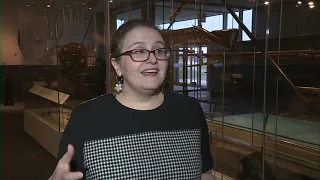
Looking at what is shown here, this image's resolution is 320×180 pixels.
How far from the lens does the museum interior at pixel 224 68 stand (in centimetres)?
336

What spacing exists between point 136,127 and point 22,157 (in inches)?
158

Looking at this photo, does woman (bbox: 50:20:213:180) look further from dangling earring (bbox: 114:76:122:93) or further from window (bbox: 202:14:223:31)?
window (bbox: 202:14:223:31)

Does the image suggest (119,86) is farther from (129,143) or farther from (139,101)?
(129,143)

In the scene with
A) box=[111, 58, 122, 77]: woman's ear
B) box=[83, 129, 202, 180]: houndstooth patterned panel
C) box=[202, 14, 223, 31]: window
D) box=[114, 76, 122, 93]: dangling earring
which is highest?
box=[202, 14, 223, 31]: window

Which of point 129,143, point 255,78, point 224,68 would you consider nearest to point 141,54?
point 129,143

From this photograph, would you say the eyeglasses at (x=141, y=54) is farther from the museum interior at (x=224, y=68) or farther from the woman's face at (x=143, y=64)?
the museum interior at (x=224, y=68)

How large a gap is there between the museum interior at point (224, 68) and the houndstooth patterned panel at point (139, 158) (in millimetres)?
2047

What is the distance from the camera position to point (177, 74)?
5.38 meters

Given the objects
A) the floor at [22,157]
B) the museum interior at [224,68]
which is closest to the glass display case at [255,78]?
the museum interior at [224,68]

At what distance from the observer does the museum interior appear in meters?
3.36

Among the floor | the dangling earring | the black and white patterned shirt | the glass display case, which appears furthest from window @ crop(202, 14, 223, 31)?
the black and white patterned shirt

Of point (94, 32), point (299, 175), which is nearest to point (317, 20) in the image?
point (299, 175)

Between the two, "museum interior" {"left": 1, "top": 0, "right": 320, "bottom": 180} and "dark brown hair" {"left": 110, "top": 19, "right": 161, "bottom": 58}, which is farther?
"museum interior" {"left": 1, "top": 0, "right": 320, "bottom": 180}

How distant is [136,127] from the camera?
1.05 m
